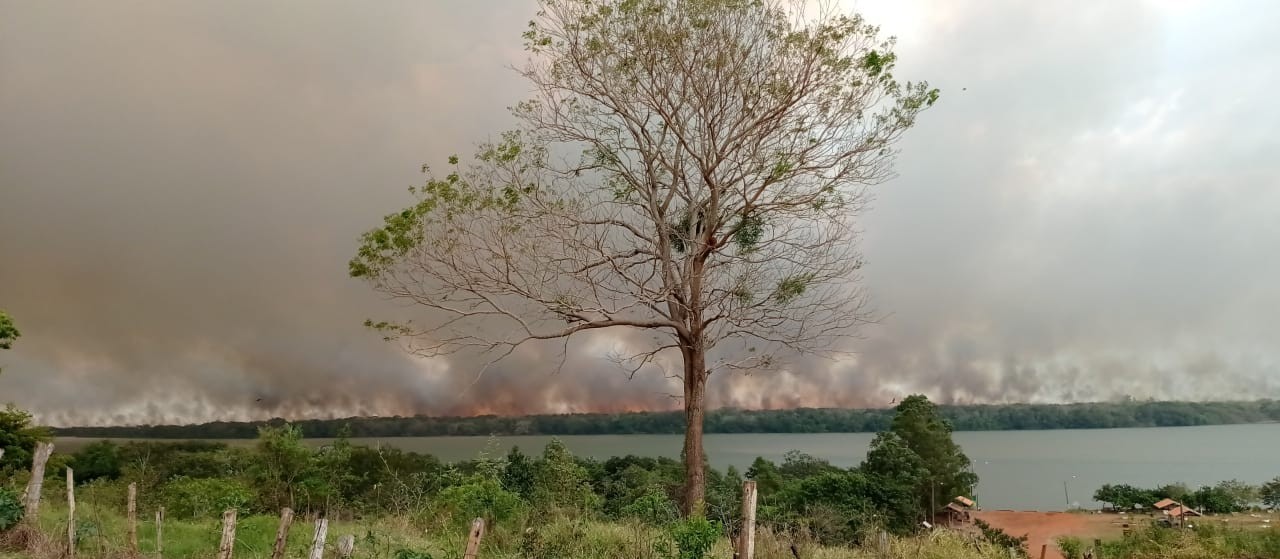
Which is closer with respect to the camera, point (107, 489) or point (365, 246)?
point (365, 246)

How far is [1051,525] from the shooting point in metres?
13.3

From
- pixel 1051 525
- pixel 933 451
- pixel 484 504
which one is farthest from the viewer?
pixel 933 451

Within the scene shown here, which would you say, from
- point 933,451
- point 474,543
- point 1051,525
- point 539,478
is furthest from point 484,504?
point 933,451

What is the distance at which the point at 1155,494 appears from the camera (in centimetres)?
1434

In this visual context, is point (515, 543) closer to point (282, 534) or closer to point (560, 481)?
point (282, 534)

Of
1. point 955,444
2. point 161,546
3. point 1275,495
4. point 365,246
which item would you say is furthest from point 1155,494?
point 161,546

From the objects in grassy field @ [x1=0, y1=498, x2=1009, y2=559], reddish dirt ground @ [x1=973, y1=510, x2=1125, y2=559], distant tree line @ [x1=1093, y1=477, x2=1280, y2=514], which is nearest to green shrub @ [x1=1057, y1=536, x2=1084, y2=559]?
reddish dirt ground @ [x1=973, y1=510, x2=1125, y2=559]

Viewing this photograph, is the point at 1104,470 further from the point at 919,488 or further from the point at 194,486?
the point at 194,486

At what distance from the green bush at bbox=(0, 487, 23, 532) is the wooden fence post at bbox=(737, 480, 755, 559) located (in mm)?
7379

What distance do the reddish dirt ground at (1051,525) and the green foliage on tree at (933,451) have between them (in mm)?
914

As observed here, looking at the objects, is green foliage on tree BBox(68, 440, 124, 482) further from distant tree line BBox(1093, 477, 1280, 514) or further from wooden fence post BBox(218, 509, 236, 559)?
distant tree line BBox(1093, 477, 1280, 514)

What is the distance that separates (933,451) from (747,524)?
11.9 meters

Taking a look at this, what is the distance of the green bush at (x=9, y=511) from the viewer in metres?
7.75

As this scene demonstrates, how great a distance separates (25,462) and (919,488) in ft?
55.5
